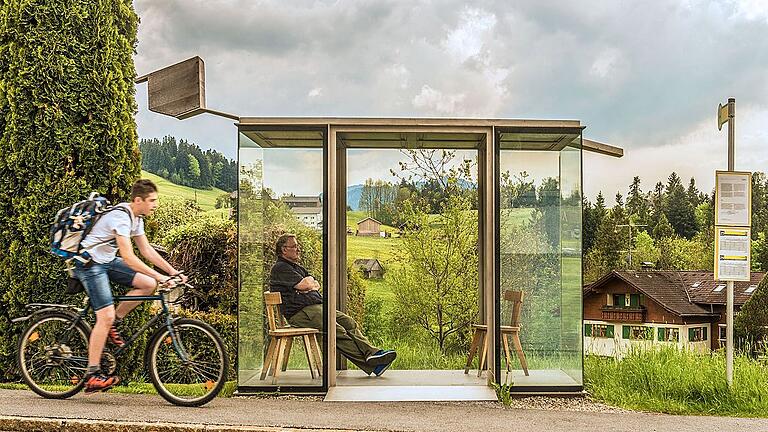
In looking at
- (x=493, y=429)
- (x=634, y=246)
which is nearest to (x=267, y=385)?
(x=493, y=429)

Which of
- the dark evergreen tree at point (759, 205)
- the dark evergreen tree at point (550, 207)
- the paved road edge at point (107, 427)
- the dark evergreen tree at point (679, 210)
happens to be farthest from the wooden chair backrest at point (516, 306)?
the dark evergreen tree at point (759, 205)

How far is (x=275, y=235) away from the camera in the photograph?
8.78 metres

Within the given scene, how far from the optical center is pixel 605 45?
21656 mm

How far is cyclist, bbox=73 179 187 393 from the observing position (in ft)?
24.0

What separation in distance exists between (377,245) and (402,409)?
5109 mm

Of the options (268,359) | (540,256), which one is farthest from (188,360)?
(540,256)

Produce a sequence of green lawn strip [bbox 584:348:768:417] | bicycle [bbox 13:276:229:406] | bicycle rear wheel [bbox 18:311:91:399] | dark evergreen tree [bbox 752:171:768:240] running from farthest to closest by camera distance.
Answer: dark evergreen tree [bbox 752:171:768:240] < green lawn strip [bbox 584:348:768:417] < bicycle rear wheel [bbox 18:311:91:399] < bicycle [bbox 13:276:229:406]

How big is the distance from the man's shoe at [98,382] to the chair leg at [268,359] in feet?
5.05

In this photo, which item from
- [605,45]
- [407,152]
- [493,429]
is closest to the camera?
[493,429]

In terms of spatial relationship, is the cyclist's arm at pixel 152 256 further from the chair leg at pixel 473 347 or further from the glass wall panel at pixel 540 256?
the chair leg at pixel 473 347

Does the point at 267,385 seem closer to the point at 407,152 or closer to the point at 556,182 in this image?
the point at 556,182

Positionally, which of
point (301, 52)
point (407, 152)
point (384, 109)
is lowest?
point (407, 152)

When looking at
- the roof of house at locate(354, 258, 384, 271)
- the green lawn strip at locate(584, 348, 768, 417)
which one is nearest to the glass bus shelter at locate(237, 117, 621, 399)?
the green lawn strip at locate(584, 348, 768, 417)

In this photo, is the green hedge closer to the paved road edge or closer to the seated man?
the seated man
